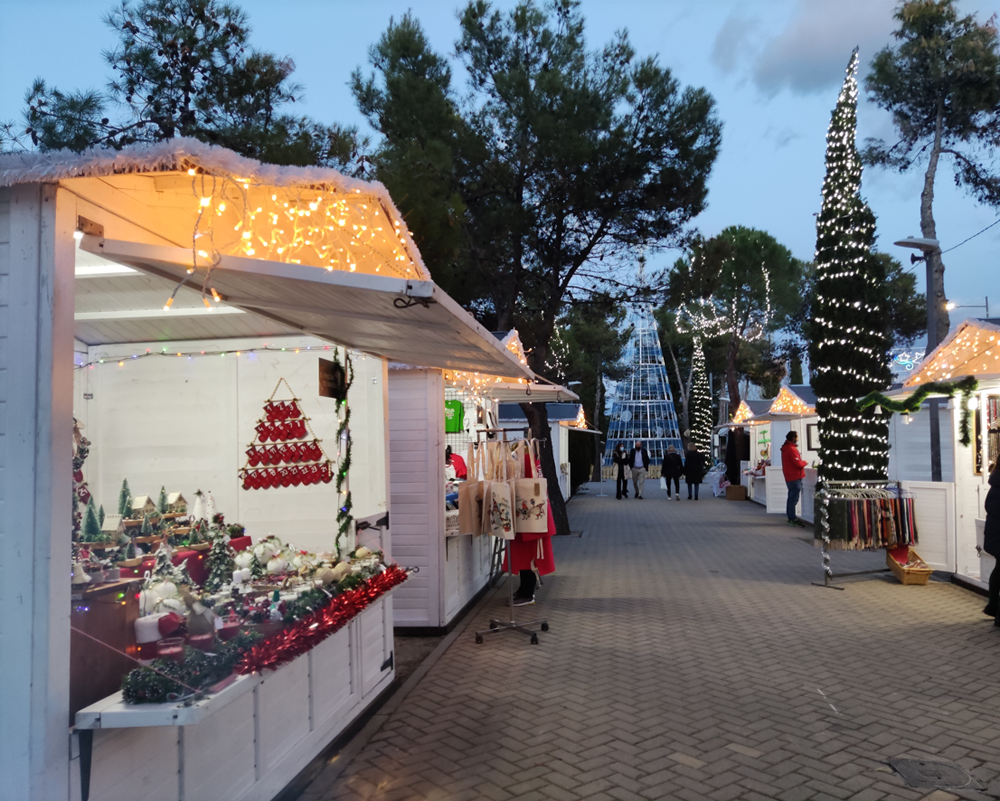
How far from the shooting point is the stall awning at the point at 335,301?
10.1 feet

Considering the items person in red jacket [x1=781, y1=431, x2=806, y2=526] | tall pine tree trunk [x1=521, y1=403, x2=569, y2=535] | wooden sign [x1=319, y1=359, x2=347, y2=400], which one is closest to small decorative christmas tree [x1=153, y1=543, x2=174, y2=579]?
wooden sign [x1=319, y1=359, x2=347, y2=400]

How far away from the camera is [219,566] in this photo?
169 inches

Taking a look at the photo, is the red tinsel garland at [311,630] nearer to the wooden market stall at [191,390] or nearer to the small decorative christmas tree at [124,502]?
the wooden market stall at [191,390]

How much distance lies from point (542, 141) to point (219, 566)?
412 inches

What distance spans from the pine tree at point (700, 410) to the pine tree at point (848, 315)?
23.9 meters

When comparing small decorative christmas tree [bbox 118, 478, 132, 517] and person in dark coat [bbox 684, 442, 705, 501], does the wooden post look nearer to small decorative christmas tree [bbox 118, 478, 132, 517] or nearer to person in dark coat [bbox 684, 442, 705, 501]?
small decorative christmas tree [bbox 118, 478, 132, 517]

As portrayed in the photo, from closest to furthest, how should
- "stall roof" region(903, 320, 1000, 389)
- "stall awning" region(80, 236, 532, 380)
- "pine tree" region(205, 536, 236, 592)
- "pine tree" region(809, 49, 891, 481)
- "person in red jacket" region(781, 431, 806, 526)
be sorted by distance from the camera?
"stall awning" region(80, 236, 532, 380), "pine tree" region(205, 536, 236, 592), "stall roof" region(903, 320, 1000, 389), "pine tree" region(809, 49, 891, 481), "person in red jacket" region(781, 431, 806, 526)

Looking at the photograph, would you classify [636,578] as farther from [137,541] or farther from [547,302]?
[137,541]

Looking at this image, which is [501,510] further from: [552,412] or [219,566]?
[552,412]

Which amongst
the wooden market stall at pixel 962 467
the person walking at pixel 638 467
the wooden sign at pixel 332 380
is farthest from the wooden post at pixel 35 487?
the person walking at pixel 638 467

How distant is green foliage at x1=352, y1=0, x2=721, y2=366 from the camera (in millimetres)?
13391

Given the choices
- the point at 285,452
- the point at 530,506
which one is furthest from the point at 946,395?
the point at 285,452

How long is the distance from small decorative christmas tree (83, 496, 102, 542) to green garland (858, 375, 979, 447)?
778 cm

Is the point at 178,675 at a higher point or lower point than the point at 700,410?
lower
